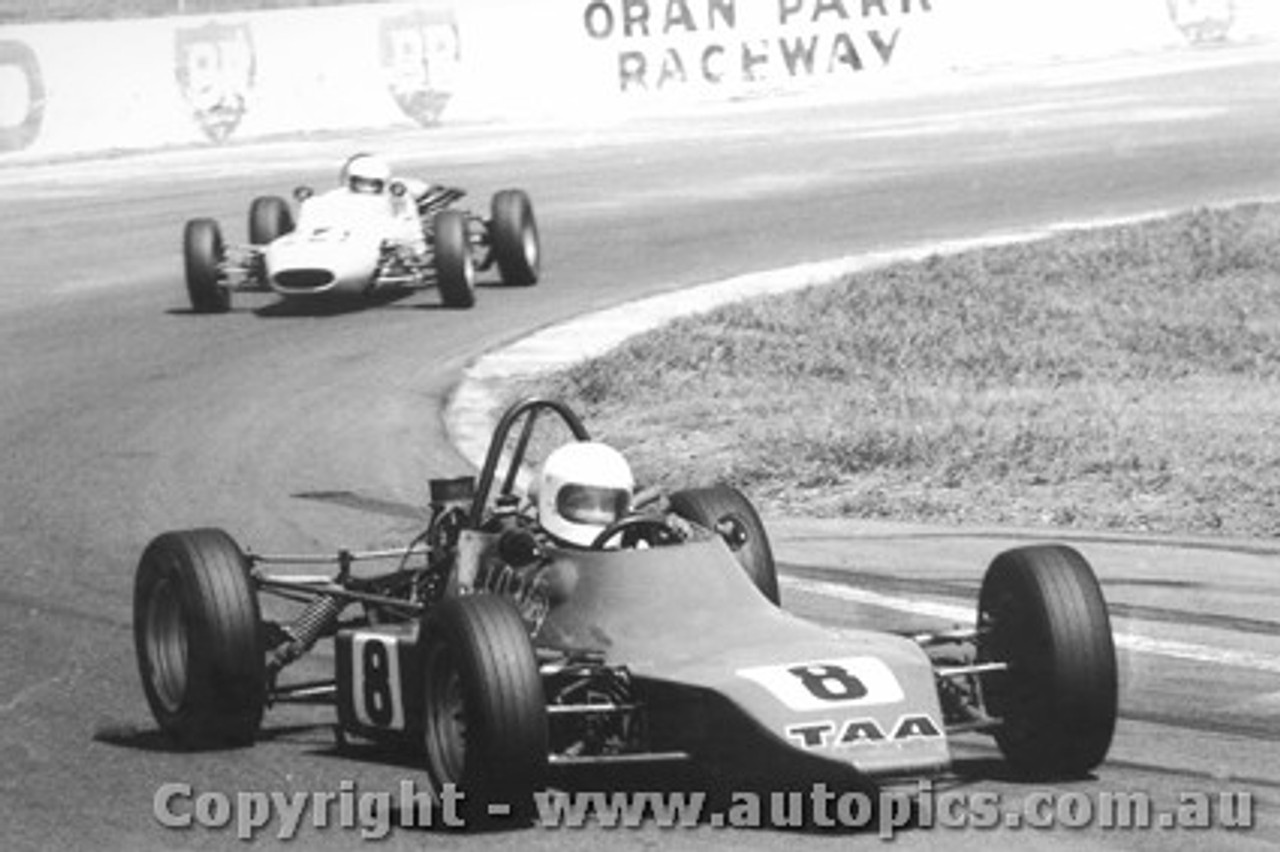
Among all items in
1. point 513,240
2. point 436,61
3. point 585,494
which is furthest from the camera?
point 436,61

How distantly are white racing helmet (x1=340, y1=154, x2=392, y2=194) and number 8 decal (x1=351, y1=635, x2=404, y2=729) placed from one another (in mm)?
13847

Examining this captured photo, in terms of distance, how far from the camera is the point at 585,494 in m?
8.77

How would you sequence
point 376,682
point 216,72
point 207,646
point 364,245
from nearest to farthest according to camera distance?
1. point 376,682
2. point 207,646
3. point 364,245
4. point 216,72

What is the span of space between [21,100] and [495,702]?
87.4 ft

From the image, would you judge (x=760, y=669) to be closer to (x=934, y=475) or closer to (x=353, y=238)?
(x=934, y=475)

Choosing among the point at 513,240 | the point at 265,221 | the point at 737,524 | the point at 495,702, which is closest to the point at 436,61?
the point at 265,221

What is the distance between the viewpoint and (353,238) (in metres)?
22.3

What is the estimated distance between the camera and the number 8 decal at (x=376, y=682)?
346 inches

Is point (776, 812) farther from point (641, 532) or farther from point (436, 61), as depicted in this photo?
point (436, 61)

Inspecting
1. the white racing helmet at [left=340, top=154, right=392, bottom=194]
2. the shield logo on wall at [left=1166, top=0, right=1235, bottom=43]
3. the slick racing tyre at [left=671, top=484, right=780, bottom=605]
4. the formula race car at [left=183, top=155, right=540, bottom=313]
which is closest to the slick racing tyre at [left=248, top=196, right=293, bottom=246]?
the formula race car at [left=183, top=155, right=540, bottom=313]

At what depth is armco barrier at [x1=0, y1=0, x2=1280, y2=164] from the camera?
33.2 meters

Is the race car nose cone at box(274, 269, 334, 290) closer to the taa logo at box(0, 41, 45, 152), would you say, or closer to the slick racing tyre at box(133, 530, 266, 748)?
the taa logo at box(0, 41, 45, 152)

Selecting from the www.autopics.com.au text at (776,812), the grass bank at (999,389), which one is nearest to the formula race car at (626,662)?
the www.autopics.com.au text at (776,812)

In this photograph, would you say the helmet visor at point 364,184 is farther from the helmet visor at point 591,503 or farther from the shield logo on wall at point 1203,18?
the shield logo on wall at point 1203,18
